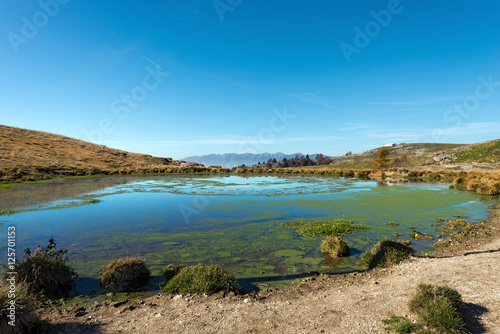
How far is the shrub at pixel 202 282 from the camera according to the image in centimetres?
736

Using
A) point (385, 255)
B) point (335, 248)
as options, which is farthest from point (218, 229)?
point (385, 255)

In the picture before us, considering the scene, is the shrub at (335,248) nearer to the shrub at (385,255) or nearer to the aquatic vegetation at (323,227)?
the shrub at (385,255)

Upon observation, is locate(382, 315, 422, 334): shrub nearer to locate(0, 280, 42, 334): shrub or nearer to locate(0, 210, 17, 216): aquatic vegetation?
locate(0, 280, 42, 334): shrub

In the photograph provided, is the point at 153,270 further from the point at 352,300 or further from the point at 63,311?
the point at 352,300

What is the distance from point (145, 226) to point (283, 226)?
8.93 m

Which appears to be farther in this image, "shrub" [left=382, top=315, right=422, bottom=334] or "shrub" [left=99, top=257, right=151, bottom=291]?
"shrub" [left=99, top=257, right=151, bottom=291]

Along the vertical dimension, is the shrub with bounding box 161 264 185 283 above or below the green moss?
above

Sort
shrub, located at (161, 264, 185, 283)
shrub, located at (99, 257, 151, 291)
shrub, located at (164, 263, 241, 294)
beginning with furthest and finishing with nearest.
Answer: shrub, located at (161, 264, 185, 283)
shrub, located at (99, 257, 151, 291)
shrub, located at (164, 263, 241, 294)

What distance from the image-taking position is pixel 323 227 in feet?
48.4

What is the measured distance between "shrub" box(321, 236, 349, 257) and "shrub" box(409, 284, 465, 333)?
477 centimetres

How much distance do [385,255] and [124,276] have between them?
31.5 ft

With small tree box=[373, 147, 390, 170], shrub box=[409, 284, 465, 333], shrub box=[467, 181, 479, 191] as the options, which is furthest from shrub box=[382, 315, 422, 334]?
small tree box=[373, 147, 390, 170]

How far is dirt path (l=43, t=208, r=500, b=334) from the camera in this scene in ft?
17.7

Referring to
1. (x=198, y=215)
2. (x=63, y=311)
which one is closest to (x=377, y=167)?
(x=198, y=215)
